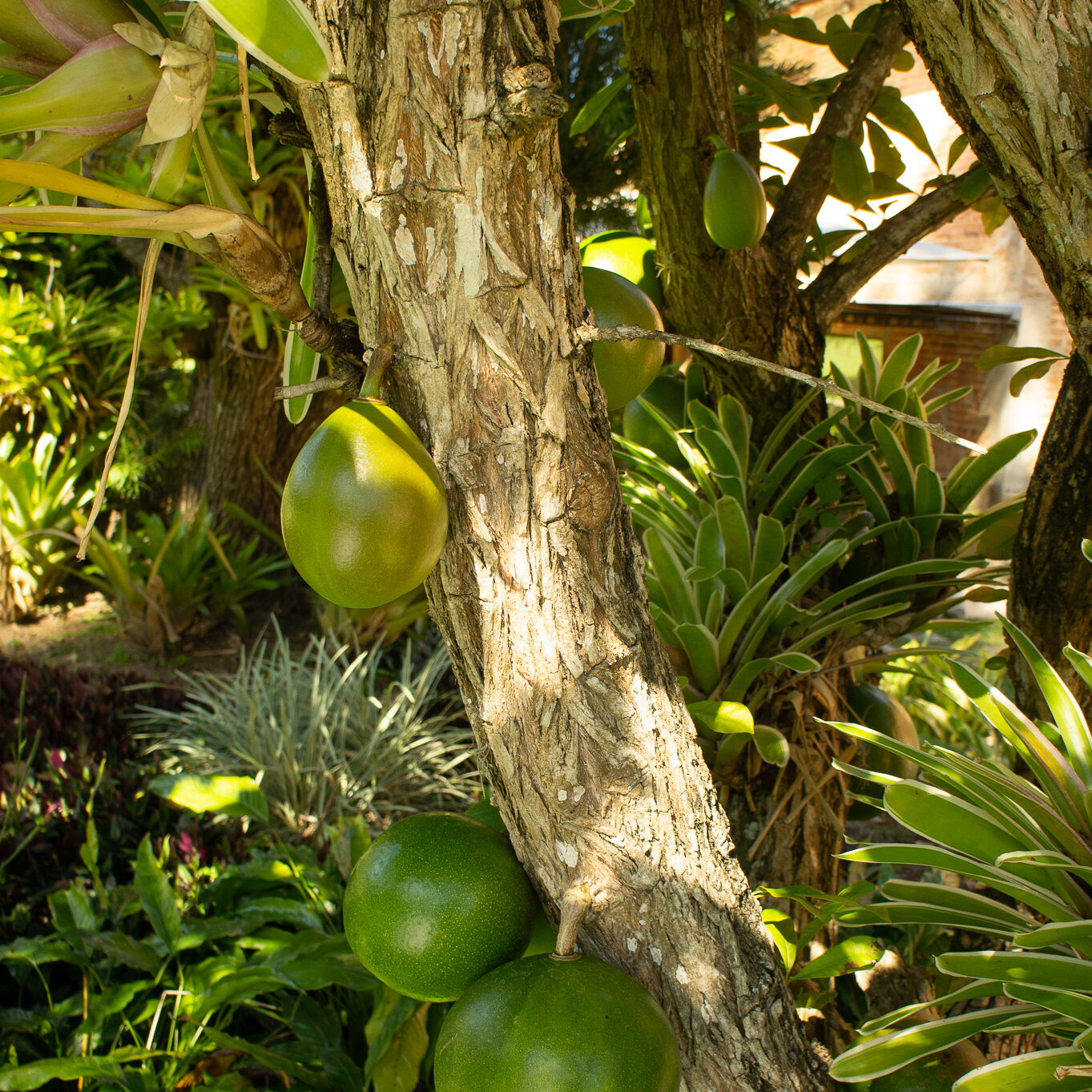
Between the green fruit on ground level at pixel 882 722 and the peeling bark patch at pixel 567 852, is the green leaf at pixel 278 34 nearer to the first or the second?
the peeling bark patch at pixel 567 852

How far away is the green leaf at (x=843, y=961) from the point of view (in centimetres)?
71

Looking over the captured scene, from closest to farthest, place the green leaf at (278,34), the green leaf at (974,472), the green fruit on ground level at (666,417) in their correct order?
the green leaf at (278,34)
the green leaf at (974,472)
the green fruit on ground level at (666,417)

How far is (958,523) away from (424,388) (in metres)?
0.89

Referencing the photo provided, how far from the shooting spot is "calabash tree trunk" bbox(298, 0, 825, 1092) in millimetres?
477

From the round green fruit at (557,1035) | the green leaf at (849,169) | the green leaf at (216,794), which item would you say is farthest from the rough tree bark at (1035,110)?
the green leaf at (216,794)

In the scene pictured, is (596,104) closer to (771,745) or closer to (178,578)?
(771,745)

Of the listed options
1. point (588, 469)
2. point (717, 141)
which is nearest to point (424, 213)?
point (588, 469)

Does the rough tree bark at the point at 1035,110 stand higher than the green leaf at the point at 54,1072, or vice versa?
the rough tree bark at the point at 1035,110

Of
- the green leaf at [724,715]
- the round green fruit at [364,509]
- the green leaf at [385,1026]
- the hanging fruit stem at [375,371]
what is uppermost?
the hanging fruit stem at [375,371]

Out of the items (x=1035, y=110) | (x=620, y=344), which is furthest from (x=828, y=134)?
(x=620, y=344)

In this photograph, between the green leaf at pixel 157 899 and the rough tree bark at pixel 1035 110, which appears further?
the green leaf at pixel 157 899

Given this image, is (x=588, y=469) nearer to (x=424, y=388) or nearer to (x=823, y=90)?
(x=424, y=388)

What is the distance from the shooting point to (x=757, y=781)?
998 millimetres

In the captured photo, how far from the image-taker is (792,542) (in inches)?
45.4
